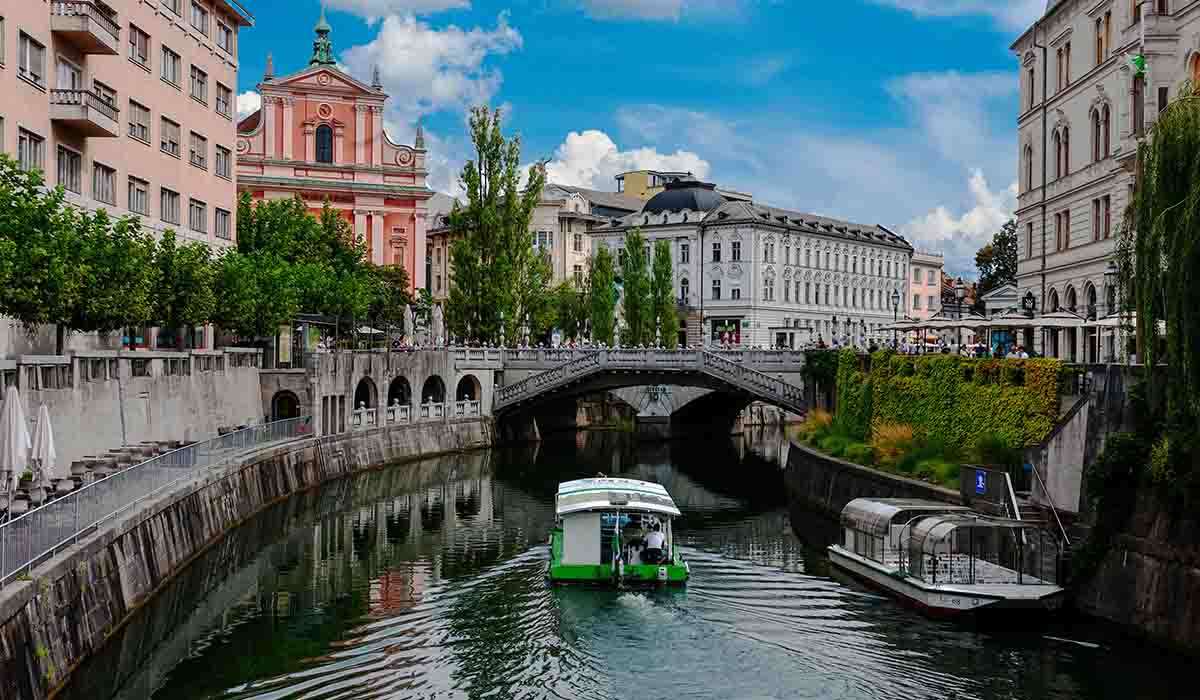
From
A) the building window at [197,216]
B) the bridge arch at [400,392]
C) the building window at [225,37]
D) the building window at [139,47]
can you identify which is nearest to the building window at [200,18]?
the building window at [225,37]

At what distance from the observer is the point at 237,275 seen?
200 feet

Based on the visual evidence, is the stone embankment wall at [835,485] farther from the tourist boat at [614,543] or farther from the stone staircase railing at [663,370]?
the stone staircase railing at [663,370]

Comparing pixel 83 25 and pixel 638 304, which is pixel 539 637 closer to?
pixel 83 25

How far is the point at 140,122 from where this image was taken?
61.2 meters

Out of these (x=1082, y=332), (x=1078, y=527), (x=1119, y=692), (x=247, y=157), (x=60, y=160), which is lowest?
(x=1119, y=692)

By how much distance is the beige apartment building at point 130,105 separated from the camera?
163ft

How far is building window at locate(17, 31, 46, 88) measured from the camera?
1923 inches

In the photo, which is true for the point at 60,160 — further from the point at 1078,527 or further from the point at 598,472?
the point at 1078,527

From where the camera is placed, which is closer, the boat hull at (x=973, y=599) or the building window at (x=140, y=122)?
the boat hull at (x=973, y=599)

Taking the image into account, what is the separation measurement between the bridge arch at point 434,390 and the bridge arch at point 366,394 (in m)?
5.35

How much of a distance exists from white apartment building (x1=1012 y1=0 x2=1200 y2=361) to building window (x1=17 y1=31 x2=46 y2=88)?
136 feet

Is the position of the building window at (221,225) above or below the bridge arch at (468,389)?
above

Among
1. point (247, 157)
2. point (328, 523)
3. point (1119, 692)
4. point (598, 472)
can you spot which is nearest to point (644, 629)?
point (1119, 692)

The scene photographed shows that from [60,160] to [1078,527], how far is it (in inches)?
1649
